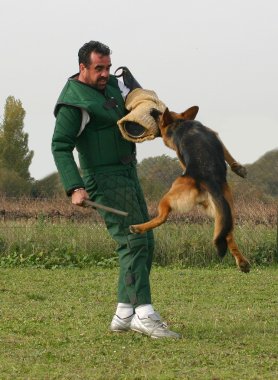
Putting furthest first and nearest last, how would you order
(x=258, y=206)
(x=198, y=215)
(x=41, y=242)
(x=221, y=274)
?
(x=258, y=206) < (x=198, y=215) < (x=41, y=242) < (x=221, y=274)

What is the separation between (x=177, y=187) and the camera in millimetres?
5883

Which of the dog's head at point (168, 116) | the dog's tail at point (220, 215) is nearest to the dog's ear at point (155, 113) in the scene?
the dog's head at point (168, 116)

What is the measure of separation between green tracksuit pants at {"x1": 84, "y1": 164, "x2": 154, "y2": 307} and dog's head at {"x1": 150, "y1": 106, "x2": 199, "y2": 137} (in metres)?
0.46

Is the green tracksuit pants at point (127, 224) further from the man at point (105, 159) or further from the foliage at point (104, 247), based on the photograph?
the foliage at point (104, 247)

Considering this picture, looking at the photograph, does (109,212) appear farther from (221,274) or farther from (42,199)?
(42,199)

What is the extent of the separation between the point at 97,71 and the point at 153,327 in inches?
72.1

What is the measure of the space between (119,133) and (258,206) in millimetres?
9521

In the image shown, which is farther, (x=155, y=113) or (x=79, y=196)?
(x=155, y=113)

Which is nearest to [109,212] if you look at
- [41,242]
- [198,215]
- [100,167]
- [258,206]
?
[100,167]

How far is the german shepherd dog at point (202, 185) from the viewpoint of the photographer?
5.86 m

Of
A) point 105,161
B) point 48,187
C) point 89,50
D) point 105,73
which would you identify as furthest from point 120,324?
point 48,187

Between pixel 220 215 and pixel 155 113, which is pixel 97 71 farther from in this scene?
pixel 220 215

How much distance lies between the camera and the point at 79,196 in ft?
20.5

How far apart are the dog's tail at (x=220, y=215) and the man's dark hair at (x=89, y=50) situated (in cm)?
128
